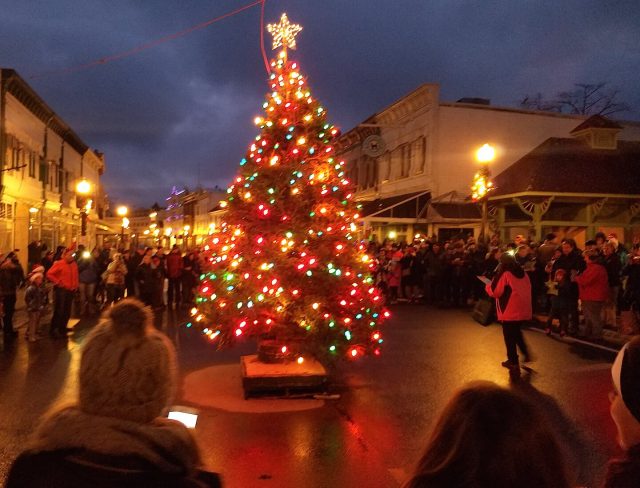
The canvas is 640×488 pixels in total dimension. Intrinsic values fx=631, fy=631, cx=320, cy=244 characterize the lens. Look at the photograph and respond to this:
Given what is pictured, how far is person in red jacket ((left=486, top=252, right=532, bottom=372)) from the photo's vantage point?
936cm

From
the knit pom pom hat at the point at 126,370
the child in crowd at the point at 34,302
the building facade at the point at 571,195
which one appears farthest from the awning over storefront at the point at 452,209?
the knit pom pom hat at the point at 126,370

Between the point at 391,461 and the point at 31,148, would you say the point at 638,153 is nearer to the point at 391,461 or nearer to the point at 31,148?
the point at 391,461

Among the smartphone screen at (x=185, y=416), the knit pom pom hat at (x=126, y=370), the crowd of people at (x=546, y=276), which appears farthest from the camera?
the crowd of people at (x=546, y=276)

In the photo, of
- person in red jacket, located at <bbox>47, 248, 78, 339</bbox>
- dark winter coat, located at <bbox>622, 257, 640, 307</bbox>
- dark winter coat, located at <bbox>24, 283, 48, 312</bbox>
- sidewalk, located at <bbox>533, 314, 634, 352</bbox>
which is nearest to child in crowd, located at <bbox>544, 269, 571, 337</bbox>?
sidewalk, located at <bbox>533, 314, 634, 352</bbox>

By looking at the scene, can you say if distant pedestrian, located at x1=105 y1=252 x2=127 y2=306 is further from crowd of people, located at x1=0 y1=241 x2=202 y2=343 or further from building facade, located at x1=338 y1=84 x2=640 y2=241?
building facade, located at x1=338 y1=84 x2=640 y2=241

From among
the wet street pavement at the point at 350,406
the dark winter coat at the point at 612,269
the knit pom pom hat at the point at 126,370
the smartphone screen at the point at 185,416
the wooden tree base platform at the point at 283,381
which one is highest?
the dark winter coat at the point at 612,269

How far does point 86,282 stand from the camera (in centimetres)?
1591

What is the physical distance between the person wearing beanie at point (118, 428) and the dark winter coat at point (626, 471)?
1.21 meters

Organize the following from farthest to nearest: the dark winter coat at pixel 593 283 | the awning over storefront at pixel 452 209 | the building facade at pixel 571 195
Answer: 1. the awning over storefront at pixel 452 209
2. the building facade at pixel 571 195
3. the dark winter coat at pixel 593 283

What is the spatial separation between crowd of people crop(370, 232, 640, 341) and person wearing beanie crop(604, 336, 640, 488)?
26.4ft

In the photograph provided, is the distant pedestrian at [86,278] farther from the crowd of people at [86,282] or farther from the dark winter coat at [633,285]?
the dark winter coat at [633,285]

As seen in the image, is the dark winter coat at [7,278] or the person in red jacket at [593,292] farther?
the dark winter coat at [7,278]

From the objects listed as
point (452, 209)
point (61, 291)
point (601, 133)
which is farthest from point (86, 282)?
point (601, 133)

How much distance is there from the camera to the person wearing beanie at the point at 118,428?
1843mm
